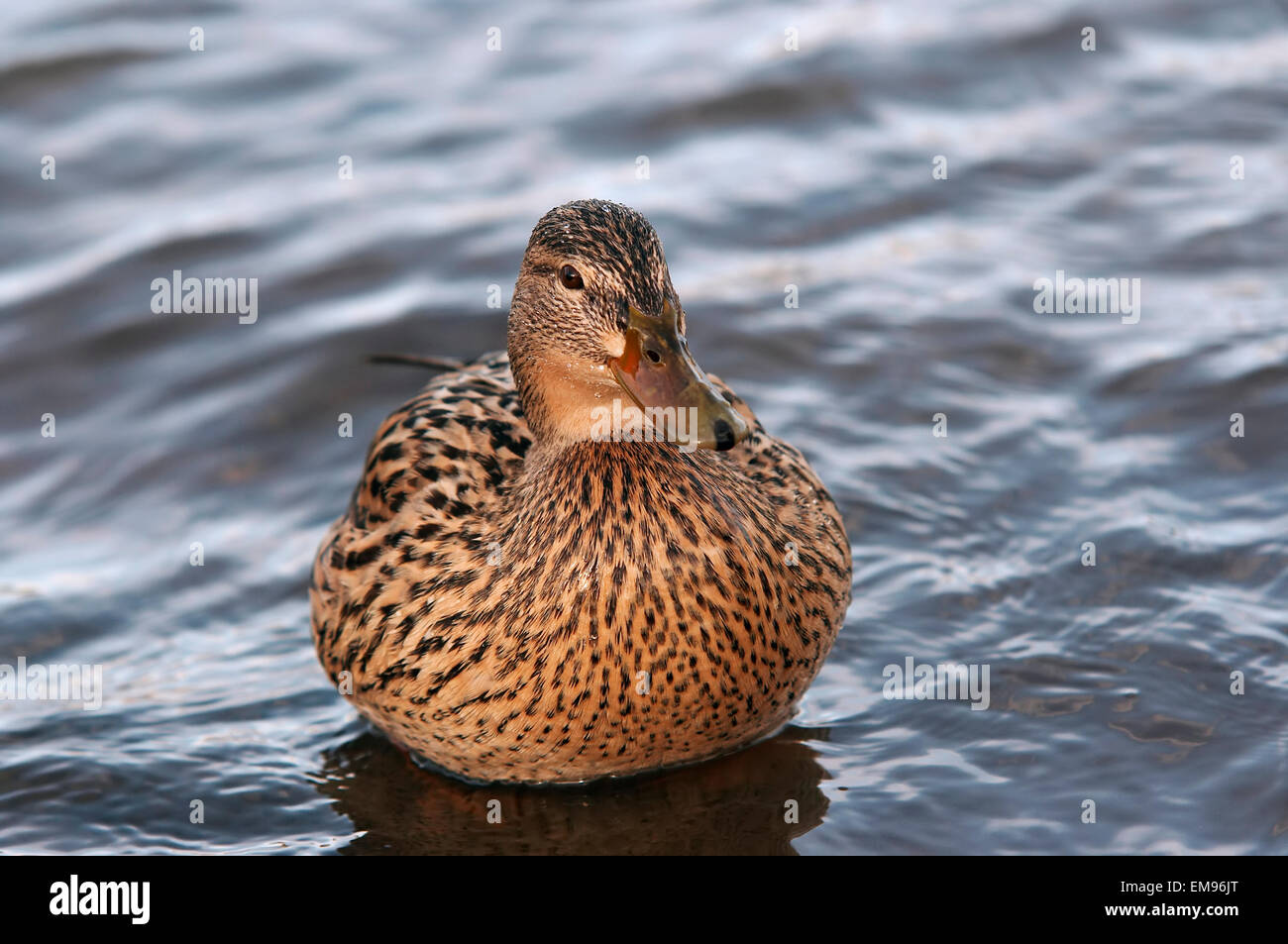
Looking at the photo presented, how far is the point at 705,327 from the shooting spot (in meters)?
8.91

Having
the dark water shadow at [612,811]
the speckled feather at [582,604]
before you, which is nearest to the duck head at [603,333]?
the speckled feather at [582,604]

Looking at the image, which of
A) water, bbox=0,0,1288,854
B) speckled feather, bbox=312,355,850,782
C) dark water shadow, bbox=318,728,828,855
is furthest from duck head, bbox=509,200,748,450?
water, bbox=0,0,1288,854

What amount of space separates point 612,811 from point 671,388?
5.67 ft

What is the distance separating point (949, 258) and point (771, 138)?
2077mm

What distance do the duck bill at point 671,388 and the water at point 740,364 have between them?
1.63 metres

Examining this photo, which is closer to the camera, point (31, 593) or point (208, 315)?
point (31, 593)

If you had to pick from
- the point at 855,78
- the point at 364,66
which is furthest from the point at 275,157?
the point at 855,78

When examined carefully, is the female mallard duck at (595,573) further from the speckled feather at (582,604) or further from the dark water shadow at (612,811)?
the dark water shadow at (612,811)

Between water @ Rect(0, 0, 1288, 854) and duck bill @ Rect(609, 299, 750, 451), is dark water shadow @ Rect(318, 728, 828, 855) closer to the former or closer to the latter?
water @ Rect(0, 0, 1288, 854)

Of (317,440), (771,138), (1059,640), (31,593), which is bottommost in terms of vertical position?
(1059,640)

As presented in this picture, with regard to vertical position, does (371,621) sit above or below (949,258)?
below

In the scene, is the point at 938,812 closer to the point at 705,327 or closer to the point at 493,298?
the point at 705,327

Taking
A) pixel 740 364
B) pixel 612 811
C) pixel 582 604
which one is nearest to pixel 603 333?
pixel 582 604

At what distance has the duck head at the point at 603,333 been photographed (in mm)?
4855
